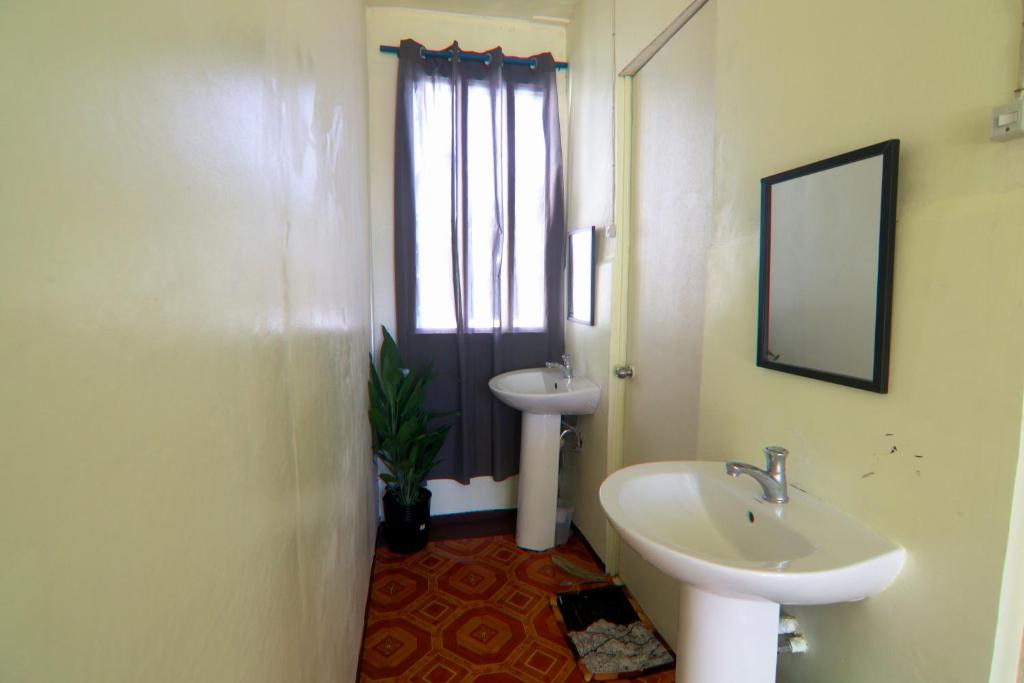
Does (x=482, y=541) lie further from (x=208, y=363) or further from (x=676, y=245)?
(x=208, y=363)

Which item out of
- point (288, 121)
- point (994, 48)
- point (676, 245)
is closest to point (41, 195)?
point (288, 121)

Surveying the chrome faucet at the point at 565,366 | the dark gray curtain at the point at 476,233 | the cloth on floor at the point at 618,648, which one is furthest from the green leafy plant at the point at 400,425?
the cloth on floor at the point at 618,648

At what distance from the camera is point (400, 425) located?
2797 mm

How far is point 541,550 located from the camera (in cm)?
289

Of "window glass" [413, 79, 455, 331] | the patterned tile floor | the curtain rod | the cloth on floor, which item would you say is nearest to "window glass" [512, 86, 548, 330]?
the curtain rod

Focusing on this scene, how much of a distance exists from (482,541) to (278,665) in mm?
2210

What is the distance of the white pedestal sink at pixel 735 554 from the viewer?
1.04 m

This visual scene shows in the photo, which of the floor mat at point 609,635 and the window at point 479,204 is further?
the window at point 479,204

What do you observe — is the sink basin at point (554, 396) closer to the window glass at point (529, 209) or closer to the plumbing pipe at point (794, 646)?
the window glass at point (529, 209)

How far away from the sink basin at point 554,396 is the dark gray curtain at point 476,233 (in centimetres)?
23

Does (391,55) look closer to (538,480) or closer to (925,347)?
(538,480)

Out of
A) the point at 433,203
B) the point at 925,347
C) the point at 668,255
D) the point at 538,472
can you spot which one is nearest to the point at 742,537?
the point at 925,347

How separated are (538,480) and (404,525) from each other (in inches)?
29.2

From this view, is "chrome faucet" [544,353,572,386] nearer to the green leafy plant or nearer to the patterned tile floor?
the green leafy plant
